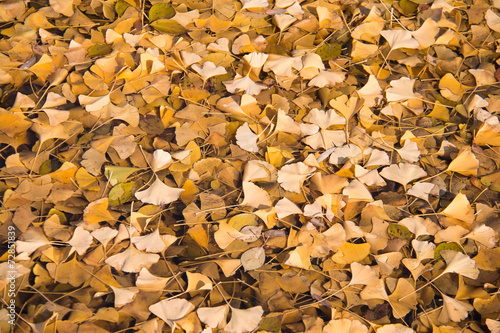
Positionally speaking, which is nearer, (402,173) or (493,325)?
(493,325)

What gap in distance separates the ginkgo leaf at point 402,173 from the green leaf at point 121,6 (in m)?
0.64

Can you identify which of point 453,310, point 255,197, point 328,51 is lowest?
point 453,310

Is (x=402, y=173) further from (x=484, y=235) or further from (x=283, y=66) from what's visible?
(x=283, y=66)

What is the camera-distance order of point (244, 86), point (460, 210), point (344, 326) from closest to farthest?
point (344, 326) → point (460, 210) → point (244, 86)

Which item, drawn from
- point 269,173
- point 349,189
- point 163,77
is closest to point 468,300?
point 349,189

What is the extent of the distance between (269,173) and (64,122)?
386 mm

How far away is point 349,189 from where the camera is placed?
651 millimetres

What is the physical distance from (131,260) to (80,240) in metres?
0.09

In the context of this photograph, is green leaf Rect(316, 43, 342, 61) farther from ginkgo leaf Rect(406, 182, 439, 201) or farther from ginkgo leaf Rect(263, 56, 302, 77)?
ginkgo leaf Rect(406, 182, 439, 201)

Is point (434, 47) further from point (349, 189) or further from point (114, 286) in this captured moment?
point (114, 286)

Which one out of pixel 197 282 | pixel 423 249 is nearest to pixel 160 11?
pixel 197 282

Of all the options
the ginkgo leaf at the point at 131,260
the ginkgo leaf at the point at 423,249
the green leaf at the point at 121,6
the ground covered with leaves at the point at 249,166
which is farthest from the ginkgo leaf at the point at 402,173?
the green leaf at the point at 121,6

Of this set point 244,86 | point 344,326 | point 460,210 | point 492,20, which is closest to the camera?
point 344,326

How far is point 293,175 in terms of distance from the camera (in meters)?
0.66
